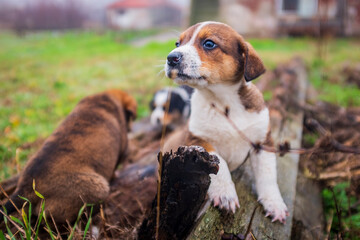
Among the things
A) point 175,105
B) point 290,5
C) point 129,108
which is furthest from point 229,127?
point 290,5

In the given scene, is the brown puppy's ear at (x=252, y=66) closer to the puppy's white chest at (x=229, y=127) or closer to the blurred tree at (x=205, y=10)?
the puppy's white chest at (x=229, y=127)

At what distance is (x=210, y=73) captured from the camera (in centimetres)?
247

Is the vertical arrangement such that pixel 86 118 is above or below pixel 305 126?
above

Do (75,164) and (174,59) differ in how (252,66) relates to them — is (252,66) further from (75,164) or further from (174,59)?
(75,164)

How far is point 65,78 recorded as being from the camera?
860cm

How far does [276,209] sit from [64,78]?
7.51 metres

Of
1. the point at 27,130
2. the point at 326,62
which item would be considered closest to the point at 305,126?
the point at 27,130

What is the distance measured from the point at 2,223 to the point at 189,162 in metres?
1.70

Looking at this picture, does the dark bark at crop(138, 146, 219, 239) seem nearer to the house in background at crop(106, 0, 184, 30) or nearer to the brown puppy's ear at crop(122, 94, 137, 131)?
the brown puppy's ear at crop(122, 94, 137, 131)

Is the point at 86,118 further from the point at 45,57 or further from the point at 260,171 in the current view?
the point at 45,57

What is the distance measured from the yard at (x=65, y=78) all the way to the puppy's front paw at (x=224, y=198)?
852 millimetres

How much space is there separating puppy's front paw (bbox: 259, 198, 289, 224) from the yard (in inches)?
48.2

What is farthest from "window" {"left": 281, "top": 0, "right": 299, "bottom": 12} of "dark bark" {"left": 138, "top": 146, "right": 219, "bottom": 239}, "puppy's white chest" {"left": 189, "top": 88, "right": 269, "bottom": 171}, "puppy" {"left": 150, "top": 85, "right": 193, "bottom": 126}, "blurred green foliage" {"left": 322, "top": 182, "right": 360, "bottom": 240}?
"dark bark" {"left": 138, "top": 146, "right": 219, "bottom": 239}

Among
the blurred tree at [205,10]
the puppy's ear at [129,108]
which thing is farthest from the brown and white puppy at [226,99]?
the blurred tree at [205,10]
